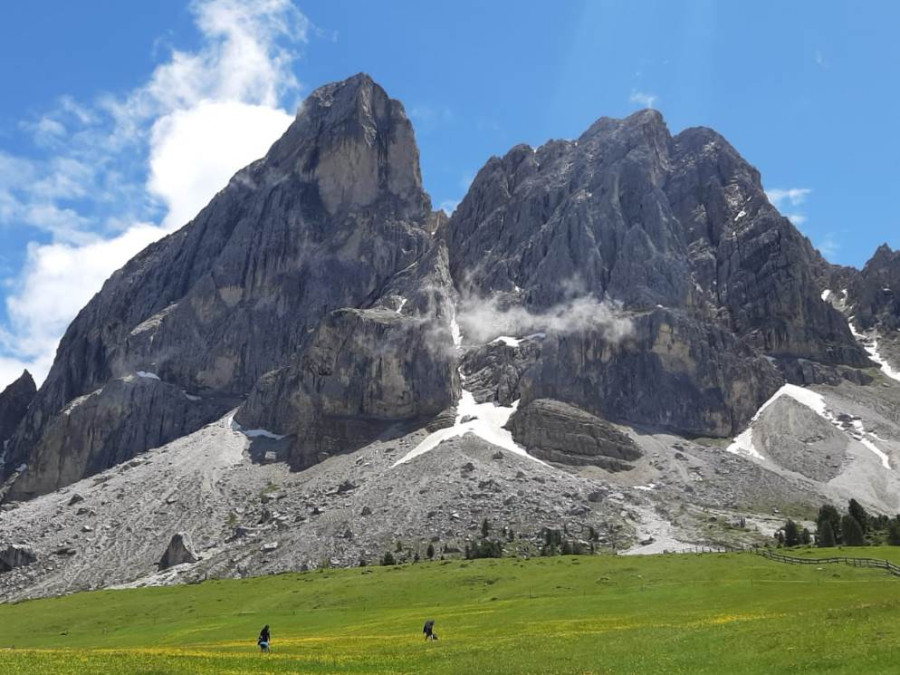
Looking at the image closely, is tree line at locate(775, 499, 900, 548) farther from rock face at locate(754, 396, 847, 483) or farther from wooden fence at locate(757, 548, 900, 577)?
rock face at locate(754, 396, 847, 483)

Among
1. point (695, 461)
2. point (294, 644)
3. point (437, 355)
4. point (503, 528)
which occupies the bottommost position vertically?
point (294, 644)

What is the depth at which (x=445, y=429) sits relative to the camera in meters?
176

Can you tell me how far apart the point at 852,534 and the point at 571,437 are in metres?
77.0

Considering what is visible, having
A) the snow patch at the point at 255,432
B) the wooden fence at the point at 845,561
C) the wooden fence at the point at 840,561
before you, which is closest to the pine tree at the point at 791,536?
the wooden fence at the point at 840,561

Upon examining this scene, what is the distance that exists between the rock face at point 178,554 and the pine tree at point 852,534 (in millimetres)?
88373

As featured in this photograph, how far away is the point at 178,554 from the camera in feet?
419

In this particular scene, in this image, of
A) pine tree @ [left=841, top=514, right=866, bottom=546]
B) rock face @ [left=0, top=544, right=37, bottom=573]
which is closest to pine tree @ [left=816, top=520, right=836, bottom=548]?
pine tree @ [left=841, top=514, right=866, bottom=546]

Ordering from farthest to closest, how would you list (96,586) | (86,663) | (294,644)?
(96,586) < (294,644) < (86,663)

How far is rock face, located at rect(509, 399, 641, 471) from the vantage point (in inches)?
6407

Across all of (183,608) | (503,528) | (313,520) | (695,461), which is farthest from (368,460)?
(183,608)

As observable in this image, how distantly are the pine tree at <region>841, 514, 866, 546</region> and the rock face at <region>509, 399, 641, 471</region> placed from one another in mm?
67024

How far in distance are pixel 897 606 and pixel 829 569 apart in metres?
33.6

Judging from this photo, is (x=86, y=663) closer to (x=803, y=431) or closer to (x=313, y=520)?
(x=313, y=520)

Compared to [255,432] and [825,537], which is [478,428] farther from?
[825,537]
